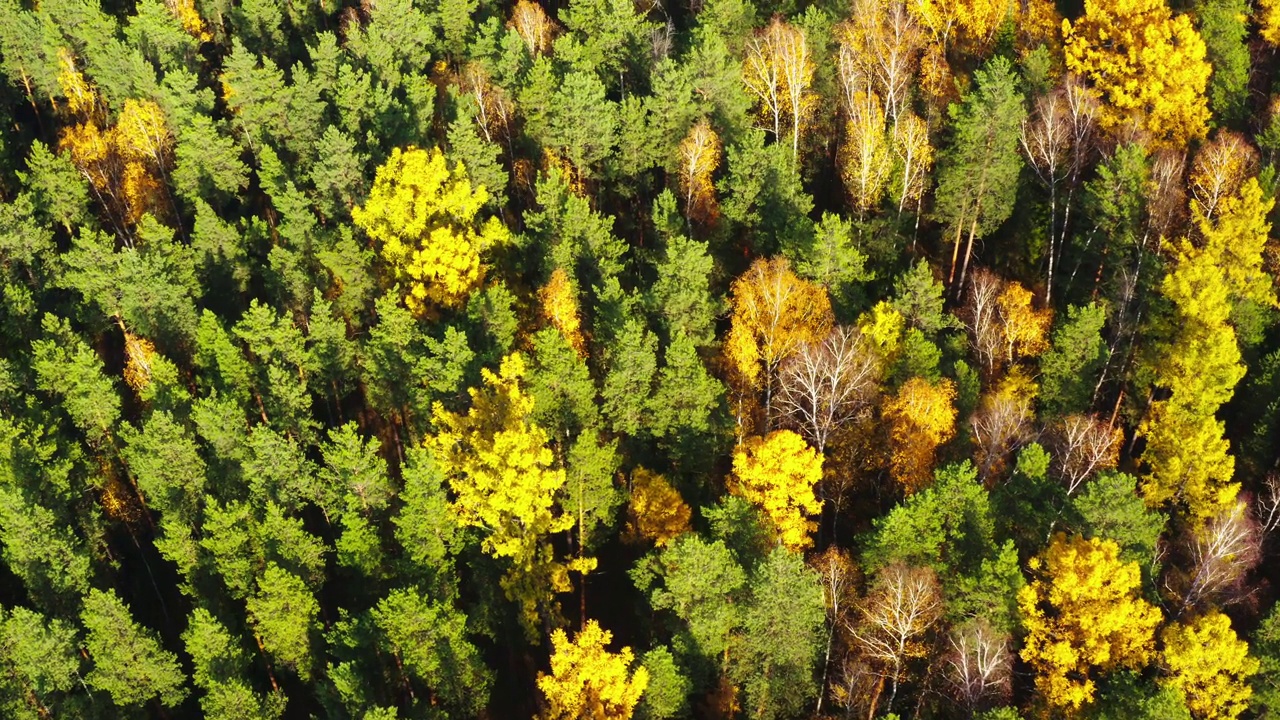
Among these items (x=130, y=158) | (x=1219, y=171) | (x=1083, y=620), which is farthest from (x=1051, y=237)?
(x=130, y=158)

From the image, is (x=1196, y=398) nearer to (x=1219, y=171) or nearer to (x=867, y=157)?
(x=1219, y=171)

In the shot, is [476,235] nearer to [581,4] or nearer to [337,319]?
[337,319]

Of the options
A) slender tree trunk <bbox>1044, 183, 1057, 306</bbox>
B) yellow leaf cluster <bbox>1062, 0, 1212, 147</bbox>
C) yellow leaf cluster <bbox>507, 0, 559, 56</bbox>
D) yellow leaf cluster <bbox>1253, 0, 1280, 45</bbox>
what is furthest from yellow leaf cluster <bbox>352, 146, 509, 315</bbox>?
yellow leaf cluster <bbox>1253, 0, 1280, 45</bbox>

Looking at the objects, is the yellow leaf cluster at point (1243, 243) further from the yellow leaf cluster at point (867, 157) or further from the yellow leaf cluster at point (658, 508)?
the yellow leaf cluster at point (658, 508)

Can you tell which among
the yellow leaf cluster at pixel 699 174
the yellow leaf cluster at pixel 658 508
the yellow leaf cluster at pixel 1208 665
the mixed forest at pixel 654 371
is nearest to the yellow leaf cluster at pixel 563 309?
the mixed forest at pixel 654 371

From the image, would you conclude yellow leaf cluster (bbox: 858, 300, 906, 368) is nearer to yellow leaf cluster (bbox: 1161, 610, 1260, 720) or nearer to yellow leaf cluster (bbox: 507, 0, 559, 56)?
yellow leaf cluster (bbox: 1161, 610, 1260, 720)

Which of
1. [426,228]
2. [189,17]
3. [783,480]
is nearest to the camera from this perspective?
[783,480]
